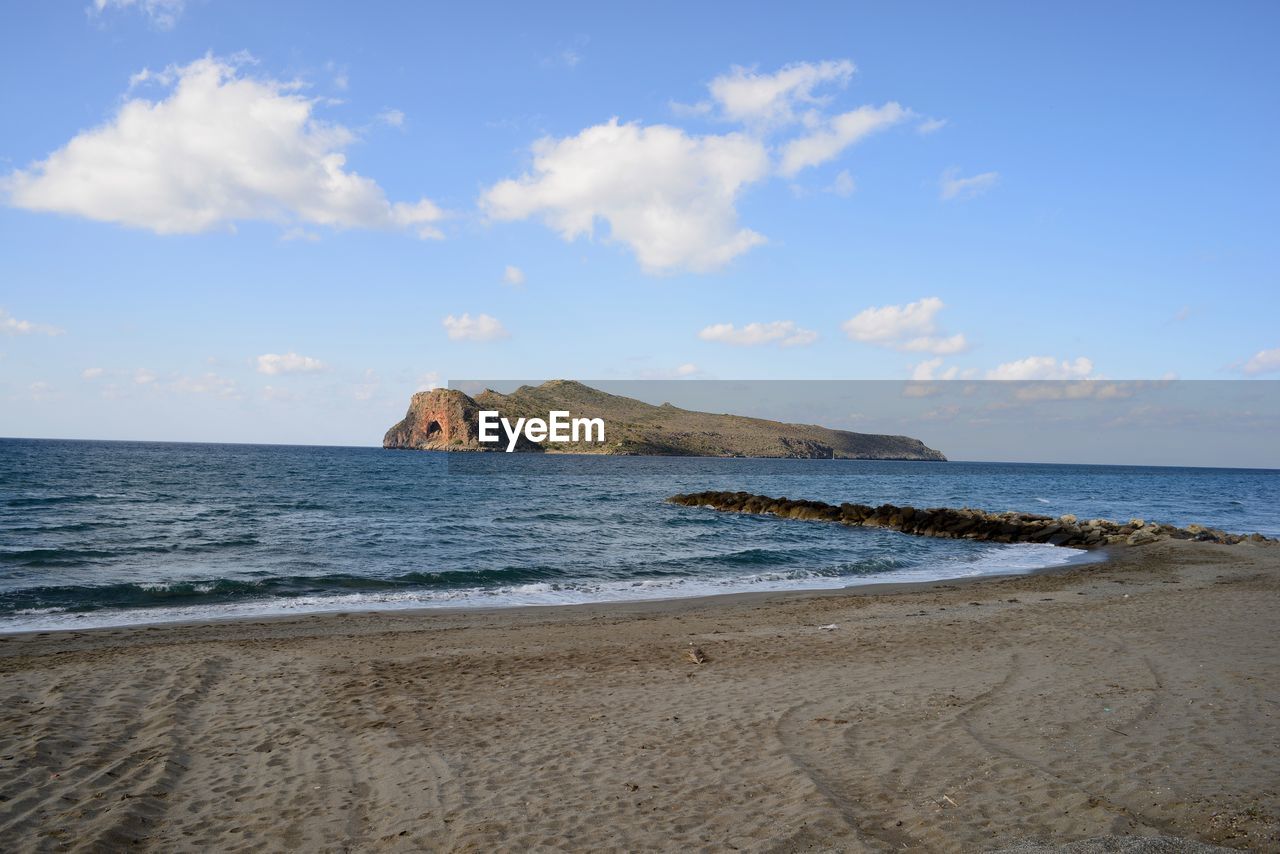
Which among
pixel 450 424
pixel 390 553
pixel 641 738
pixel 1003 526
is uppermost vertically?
pixel 450 424

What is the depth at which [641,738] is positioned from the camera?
722 cm

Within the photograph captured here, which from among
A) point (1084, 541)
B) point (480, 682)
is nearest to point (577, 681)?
point (480, 682)

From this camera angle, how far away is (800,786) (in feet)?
19.5

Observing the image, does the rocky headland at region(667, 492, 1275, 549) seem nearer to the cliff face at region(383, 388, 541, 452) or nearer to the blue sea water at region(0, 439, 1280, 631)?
the blue sea water at region(0, 439, 1280, 631)

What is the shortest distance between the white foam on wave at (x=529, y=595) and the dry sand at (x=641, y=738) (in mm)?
1717

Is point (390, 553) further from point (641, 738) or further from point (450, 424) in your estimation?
point (450, 424)

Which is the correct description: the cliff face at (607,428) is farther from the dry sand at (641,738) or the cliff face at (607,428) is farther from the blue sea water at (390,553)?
the dry sand at (641,738)

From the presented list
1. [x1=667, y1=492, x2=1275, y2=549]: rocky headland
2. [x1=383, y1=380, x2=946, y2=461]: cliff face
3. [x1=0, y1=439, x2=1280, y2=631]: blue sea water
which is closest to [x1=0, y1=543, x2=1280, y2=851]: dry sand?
[x1=0, y1=439, x2=1280, y2=631]: blue sea water

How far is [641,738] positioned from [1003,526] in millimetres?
30449

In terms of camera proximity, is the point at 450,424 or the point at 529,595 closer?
the point at 529,595

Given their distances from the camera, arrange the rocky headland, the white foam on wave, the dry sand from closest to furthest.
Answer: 1. the dry sand
2. the white foam on wave
3. the rocky headland

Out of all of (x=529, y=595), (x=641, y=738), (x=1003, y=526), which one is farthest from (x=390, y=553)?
(x=1003, y=526)

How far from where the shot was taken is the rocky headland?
97.7 feet

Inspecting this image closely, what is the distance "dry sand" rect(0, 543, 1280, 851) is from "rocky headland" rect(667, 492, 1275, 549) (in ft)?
62.4
